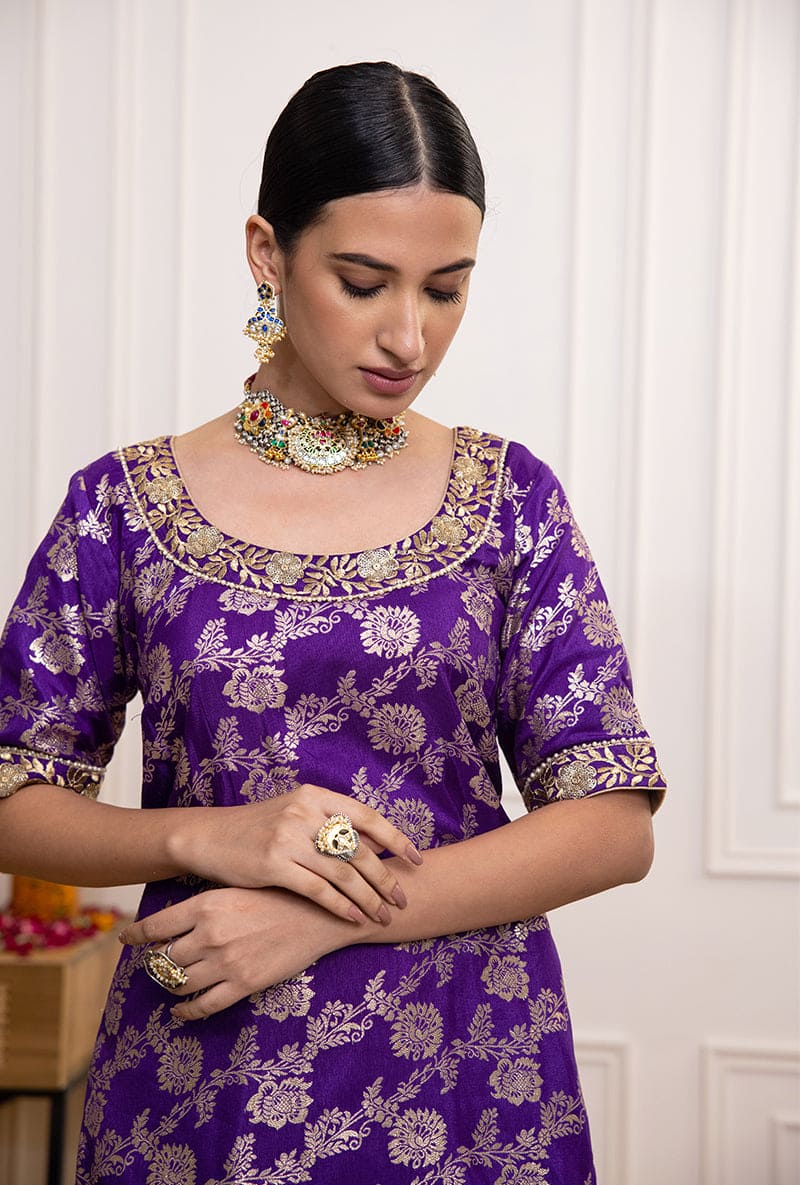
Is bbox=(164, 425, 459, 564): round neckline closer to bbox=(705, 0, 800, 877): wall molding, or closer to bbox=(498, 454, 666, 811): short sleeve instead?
bbox=(498, 454, 666, 811): short sleeve

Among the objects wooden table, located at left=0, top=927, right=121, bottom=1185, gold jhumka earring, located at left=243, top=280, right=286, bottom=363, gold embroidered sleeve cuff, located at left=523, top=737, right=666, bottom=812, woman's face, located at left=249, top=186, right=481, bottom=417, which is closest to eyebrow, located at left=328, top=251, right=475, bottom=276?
woman's face, located at left=249, top=186, right=481, bottom=417

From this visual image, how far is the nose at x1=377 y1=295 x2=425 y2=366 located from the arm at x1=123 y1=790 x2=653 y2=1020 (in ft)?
1.39

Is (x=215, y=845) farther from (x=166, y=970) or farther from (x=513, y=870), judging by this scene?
Answer: (x=513, y=870)

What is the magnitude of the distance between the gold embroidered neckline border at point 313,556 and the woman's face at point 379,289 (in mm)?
118

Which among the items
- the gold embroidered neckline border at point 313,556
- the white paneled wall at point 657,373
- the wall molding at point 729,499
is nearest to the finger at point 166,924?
the gold embroidered neckline border at point 313,556

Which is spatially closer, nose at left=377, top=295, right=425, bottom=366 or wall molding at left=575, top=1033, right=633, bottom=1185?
nose at left=377, top=295, right=425, bottom=366

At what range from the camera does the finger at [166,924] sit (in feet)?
3.77

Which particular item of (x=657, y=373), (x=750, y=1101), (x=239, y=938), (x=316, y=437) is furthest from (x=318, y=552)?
(x=750, y=1101)

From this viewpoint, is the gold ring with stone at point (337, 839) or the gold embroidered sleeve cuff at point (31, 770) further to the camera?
the gold embroidered sleeve cuff at point (31, 770)

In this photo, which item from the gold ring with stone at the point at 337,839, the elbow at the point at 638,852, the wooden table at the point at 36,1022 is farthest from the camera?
the wooden table at the point at 36,1022

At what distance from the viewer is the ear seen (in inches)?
50.5

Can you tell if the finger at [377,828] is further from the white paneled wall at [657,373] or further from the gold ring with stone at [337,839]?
the white paneled wall at [657,373]

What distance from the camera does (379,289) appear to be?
1207 mm

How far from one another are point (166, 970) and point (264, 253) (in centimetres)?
66
